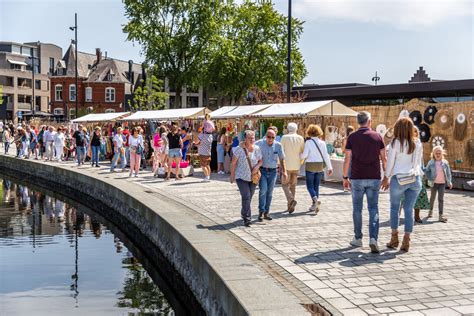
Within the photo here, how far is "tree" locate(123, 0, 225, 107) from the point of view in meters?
44.6

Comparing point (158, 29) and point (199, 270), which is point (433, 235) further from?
point (158, 29)

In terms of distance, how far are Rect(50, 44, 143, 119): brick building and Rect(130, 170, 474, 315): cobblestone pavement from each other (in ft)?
204

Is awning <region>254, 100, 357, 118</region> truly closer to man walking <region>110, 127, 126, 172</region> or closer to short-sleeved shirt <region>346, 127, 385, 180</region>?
man walking <region>110, 127, 126, 172</region>

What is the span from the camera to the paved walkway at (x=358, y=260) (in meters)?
5.41

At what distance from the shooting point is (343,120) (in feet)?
61.3

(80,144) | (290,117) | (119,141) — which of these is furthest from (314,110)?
(80,144)

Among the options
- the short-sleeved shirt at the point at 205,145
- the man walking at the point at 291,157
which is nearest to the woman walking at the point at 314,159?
the man walking at the point at 291,157

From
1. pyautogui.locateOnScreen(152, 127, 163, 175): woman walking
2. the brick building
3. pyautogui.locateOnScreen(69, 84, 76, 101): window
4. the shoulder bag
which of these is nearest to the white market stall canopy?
pyautogui.locateOnScreen(152, 127, 163, 175): woman walking

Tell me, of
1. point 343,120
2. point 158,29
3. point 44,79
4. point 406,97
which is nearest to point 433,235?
point 343,120

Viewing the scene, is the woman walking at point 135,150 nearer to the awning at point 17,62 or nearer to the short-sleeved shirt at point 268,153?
the short-sleeved shirt at point 268,153

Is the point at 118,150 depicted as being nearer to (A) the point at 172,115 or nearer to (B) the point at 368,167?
(A) the point at 172,115

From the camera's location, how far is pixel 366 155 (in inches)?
298

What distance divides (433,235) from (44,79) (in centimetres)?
9129

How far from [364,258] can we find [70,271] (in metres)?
5.65
